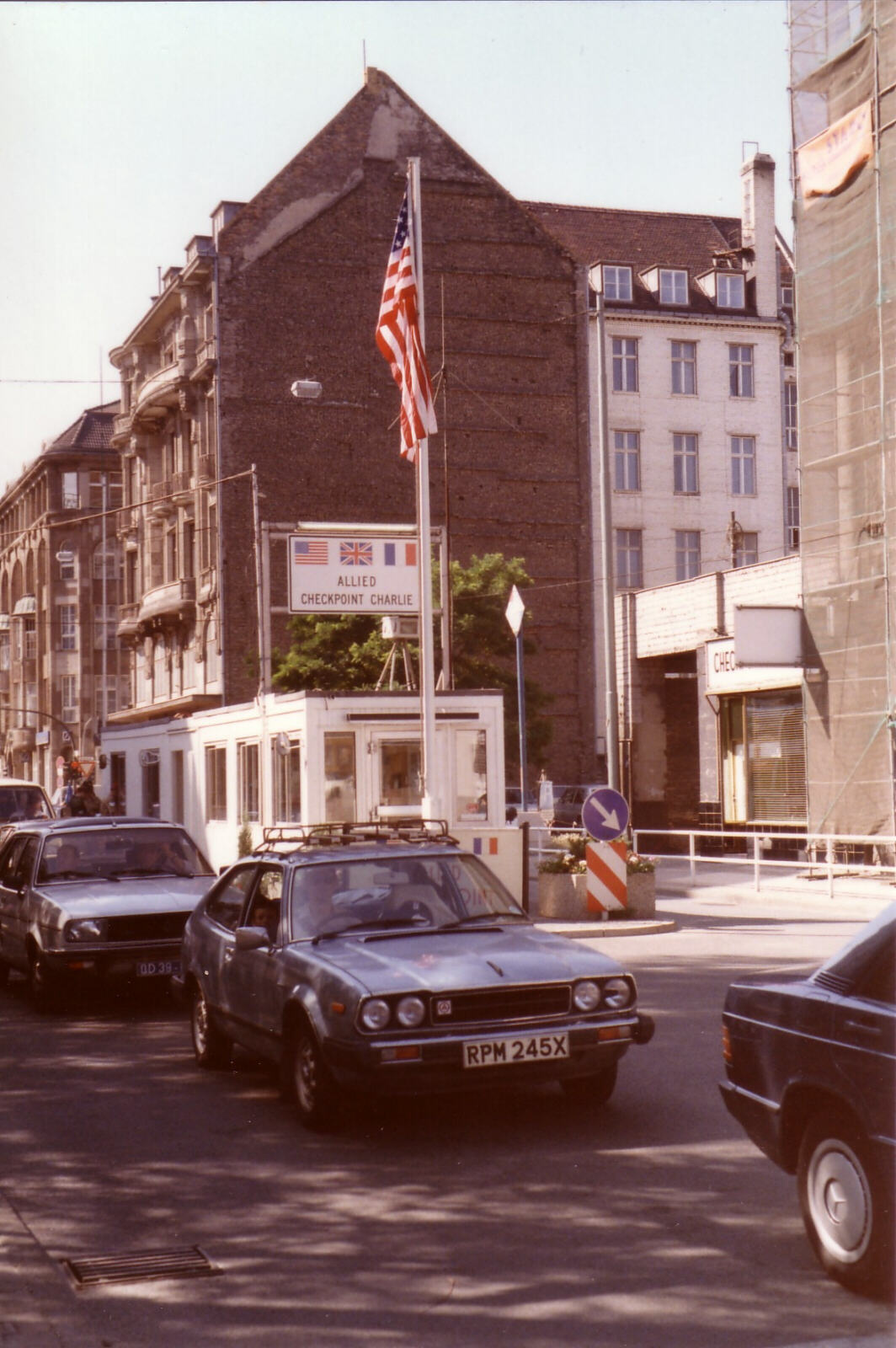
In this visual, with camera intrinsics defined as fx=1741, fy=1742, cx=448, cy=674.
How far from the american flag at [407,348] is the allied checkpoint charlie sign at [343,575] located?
20.1ft

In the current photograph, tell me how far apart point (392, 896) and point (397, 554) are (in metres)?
18.6

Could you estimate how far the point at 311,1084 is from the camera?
8.56 metres

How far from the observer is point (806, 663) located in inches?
1224

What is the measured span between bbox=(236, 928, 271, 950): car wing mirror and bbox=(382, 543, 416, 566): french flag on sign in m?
18.4

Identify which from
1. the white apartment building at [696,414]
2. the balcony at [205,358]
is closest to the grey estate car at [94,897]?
the balcony at [205,358]

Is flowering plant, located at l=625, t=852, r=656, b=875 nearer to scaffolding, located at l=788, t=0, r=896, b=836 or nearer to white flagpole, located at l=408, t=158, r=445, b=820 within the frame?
white flagpole, located at l=408, t=158, r=445, b=820

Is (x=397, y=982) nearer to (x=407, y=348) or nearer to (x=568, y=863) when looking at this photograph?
(x=407, y=348)

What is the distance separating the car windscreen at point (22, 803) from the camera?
30.8 meters

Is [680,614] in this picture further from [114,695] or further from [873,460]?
[114,695]

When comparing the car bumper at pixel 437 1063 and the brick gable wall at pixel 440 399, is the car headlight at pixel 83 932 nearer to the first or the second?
the car bumper at pixel 437 1063

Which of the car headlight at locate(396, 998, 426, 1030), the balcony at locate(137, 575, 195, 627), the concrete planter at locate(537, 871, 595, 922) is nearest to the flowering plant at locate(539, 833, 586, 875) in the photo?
the concrete planter at locate(537, 871, 595, 922)

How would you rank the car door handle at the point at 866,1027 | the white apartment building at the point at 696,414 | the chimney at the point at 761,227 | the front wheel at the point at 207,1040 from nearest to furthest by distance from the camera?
1. the car door handle at the point at 866,1027
2. the front wheel at the point at 207,1040
3. the white apartment building at the point at 696,414
4. the chimney at the point at 761,227

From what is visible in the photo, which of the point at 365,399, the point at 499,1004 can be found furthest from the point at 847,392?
the point at 365,399

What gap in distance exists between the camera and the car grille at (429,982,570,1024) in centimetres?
812
